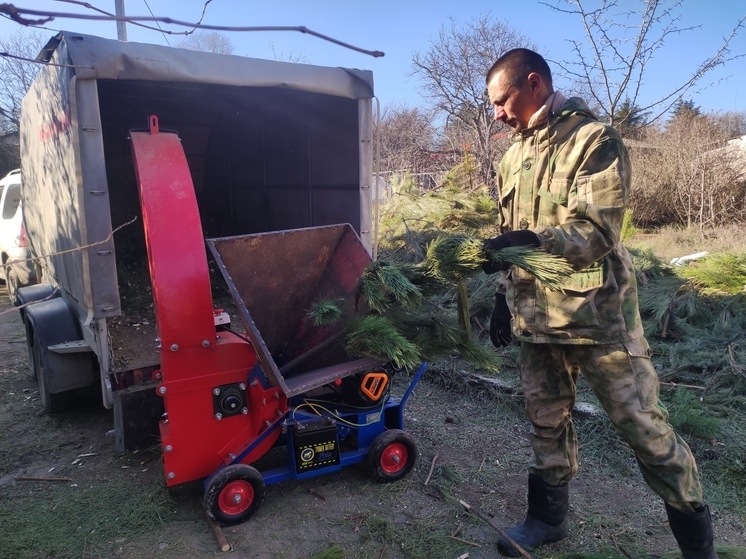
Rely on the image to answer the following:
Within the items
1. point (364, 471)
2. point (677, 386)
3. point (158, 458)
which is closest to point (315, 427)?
point (364, 471)

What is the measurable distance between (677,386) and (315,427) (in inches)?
111

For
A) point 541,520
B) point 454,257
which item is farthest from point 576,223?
point 541,520

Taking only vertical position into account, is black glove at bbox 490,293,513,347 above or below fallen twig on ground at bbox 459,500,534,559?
above

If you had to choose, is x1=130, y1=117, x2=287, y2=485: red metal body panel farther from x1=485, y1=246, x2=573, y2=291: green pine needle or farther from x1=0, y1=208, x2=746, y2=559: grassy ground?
x1=485, y1=246, x2=573, y2=291: green pine needle

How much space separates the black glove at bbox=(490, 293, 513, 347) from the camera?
2926 mm

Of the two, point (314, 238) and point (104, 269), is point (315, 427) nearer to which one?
point (314, 238)

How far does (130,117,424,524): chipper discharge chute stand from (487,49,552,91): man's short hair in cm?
125

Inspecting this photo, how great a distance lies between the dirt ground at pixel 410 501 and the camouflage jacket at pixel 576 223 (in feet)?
3.58

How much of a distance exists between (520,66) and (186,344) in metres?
2.03

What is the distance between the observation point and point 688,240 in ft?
30.8

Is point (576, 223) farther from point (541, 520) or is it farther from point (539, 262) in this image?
point (541, 520)

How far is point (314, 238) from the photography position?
129 inches

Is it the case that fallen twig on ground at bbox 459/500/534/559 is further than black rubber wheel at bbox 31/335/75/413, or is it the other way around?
black rubber wheel at bbox 31/335/75/413

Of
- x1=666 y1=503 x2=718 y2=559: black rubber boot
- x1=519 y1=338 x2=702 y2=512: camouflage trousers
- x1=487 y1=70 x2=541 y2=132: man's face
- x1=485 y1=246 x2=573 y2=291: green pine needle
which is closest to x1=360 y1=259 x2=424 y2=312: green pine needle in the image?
x1=485 y1=246 x2=573 y2=291: green pine needle
